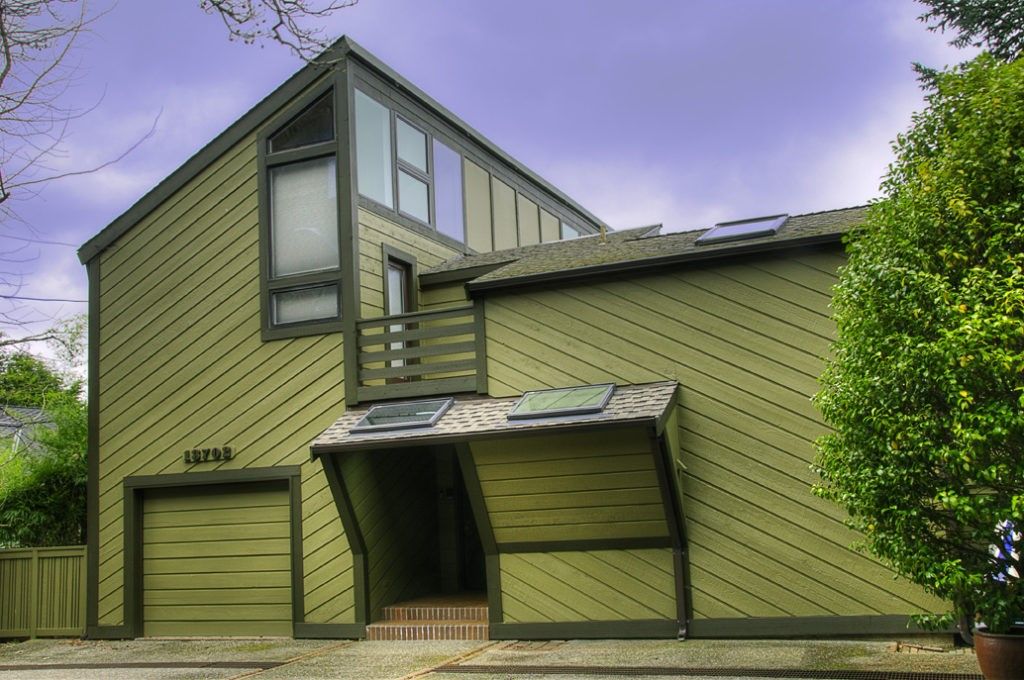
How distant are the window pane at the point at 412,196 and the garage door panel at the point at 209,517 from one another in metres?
4.16

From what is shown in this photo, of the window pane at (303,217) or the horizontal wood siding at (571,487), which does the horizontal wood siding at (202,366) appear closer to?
the window pane at (303,217)

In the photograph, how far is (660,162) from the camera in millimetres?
16094

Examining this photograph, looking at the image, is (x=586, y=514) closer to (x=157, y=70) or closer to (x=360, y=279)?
(x=360, y=279)

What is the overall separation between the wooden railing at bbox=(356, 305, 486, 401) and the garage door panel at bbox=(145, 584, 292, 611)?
2.51 m

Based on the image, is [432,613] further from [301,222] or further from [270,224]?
[270,224]

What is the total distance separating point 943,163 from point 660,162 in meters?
9.90

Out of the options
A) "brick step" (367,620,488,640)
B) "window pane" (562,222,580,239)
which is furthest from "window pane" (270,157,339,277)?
"window pane" (562,222,580,239)

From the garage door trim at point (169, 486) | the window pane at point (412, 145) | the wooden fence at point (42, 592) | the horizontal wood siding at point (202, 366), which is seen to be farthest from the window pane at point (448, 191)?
the wooden fence at point (42, 592)

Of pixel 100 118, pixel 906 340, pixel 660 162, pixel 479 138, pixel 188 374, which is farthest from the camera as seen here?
pixel 660 162

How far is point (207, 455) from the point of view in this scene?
1176 cm

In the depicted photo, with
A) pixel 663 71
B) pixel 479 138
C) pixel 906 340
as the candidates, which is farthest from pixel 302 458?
pixel 663 71

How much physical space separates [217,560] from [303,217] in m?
4.25

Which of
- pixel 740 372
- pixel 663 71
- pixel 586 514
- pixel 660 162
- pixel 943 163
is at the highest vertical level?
pixel 663 71

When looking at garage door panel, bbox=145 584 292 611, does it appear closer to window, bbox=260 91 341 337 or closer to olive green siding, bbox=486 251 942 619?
window, bbox=260 91 341 337
